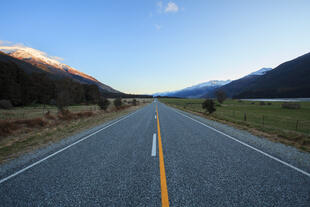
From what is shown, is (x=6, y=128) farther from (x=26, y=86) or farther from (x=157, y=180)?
(x=26, y=86)

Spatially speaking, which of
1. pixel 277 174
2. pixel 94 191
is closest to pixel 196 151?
pixel 277 174

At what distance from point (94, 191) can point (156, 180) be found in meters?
1.41

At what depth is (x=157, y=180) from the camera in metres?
3.15

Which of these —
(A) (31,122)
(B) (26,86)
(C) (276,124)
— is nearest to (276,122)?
(C) (276,124)

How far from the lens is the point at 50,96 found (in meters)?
61.7

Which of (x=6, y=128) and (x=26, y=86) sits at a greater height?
(x=26, y=86)

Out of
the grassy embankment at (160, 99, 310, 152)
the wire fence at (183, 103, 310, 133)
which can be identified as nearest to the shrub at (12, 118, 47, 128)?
the grassy embankment at (160, 99, 310, 152)

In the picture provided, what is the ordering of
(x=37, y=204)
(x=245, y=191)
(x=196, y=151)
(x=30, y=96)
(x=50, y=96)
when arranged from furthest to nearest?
1. (x=50, y=96)
2. (x=30, y=96)
3. (x=196, y=151)
4. (x=245, y=191)
5. (x=37, y=204)

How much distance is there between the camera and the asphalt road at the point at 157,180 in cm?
250

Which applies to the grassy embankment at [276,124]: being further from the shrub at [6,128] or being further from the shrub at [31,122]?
the shrub at [31,122]

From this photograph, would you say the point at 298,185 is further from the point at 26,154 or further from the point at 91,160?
the point at 26,154

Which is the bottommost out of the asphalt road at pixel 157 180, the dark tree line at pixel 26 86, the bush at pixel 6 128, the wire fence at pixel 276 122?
the wire fence at pixel 276 122

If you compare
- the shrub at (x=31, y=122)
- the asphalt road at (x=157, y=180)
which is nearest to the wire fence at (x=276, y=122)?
the asphalt road at (x=157, y=180)

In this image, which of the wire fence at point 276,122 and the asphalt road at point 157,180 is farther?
the wire fence at point 276,122
